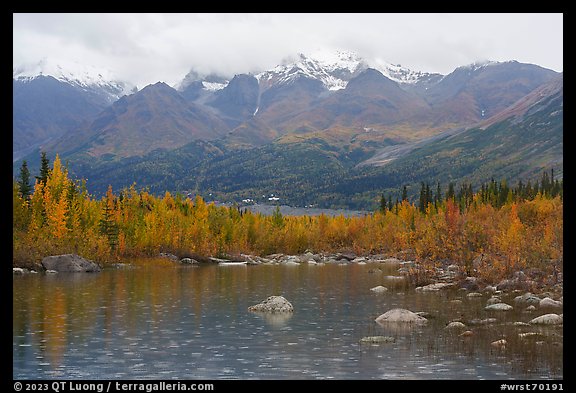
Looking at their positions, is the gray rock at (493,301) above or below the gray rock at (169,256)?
below

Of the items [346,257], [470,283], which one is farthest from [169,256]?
[470,283]

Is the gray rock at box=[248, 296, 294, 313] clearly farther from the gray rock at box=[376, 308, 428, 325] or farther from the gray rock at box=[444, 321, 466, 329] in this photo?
the gray rock at box=[444, 321, 466, 329]

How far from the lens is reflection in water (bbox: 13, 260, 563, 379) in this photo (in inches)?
1190

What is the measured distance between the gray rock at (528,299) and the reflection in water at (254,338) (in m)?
1.17

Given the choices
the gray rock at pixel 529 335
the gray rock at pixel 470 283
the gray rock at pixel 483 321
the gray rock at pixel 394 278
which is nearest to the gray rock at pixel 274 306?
the gray rock at pixel 483 321

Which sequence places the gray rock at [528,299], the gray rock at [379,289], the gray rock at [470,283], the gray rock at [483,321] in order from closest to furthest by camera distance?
the gray rock at [483,321] → the gray rock at [528,299] → the gray rock at [470,283] → the gray rock at [379,289]

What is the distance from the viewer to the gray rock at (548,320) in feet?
134

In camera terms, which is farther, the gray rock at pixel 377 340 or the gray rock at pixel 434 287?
the gray rock at pixel 434 287

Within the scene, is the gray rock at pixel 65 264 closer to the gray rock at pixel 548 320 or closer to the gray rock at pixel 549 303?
the gray rock at pixel 549 303

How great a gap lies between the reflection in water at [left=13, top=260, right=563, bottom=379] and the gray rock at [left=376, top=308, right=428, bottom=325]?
692mm

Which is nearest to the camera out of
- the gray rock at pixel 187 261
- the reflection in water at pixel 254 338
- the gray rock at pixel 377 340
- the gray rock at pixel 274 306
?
the reflection in water at pixel 254 338

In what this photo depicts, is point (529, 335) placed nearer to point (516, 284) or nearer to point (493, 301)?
point (493, 301)

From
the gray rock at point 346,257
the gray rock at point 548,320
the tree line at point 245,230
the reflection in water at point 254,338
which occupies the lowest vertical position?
the reflection in water at point 254,338
